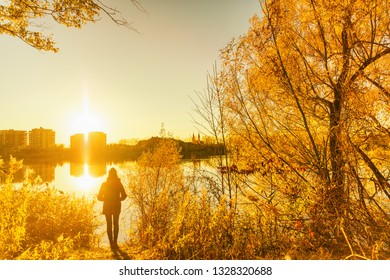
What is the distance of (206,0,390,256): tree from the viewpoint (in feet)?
10.7

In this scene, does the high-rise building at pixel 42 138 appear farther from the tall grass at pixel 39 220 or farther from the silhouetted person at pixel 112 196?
the silhouetted person at pixel 112 196

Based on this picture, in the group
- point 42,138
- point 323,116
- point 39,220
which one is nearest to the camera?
point 323,116

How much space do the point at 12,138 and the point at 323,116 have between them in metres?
10.5

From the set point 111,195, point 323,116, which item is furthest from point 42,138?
point 323,116

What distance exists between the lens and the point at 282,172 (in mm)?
3787

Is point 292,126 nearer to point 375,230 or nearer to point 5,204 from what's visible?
point 375,230

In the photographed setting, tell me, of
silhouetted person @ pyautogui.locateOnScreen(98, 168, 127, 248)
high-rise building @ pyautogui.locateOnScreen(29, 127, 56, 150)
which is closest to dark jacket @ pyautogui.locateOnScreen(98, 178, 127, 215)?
silhouetted person @ pyautogui.locateOnScreen(98, 168, 127, 248)

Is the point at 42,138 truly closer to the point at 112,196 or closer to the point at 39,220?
the point at 39,220

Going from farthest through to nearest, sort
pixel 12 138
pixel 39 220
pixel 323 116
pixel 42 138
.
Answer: pixel 42 138 < pixel 12 138 < pixel 39 220 < pixel 323 116

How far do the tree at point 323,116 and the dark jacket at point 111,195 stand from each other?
163 cm

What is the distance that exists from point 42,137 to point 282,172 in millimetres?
14955

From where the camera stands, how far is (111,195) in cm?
428

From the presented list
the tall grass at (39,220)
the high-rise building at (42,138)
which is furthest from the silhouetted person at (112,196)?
the high-rise building at (42,138)
